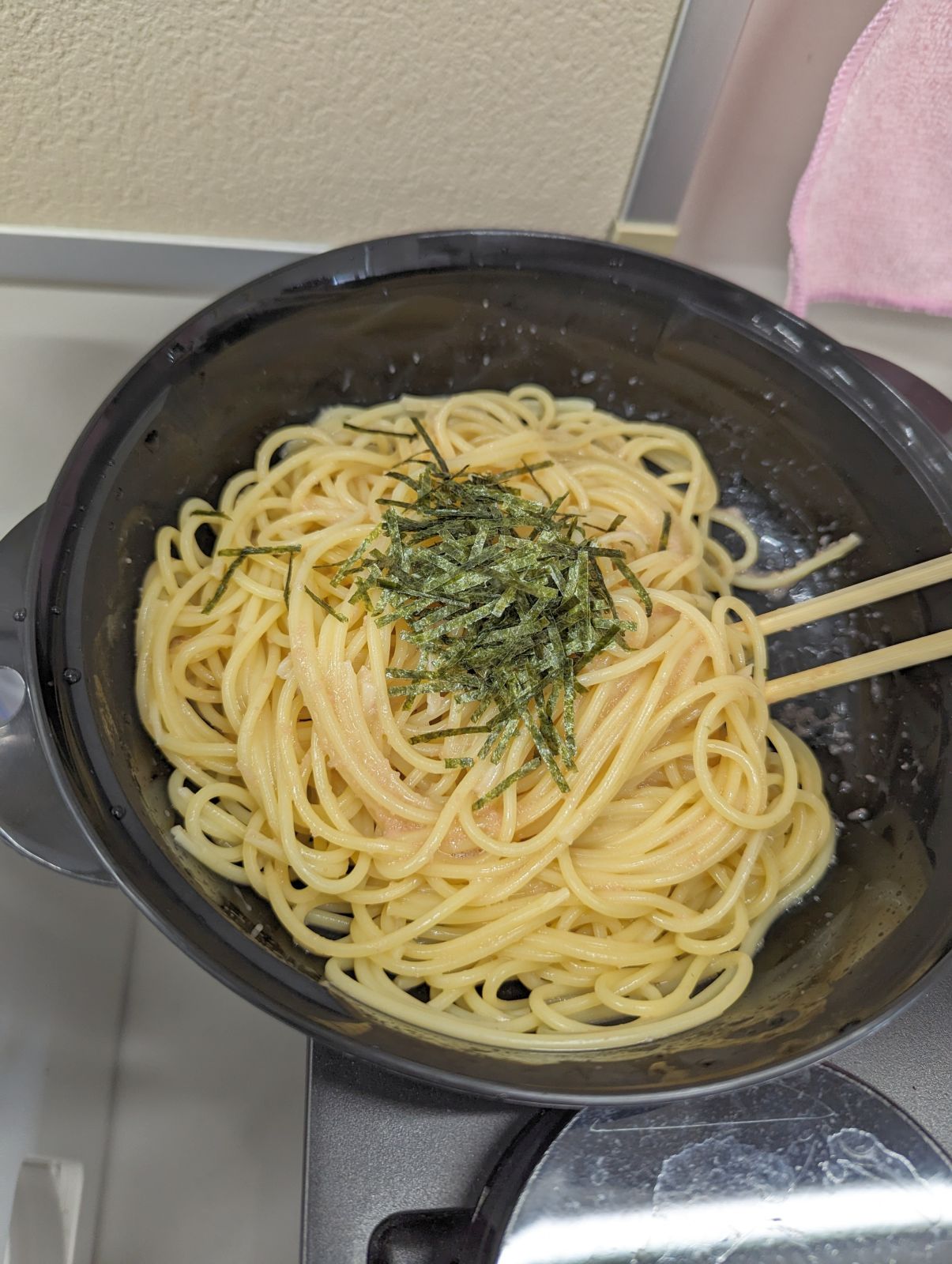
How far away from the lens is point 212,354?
1.59m

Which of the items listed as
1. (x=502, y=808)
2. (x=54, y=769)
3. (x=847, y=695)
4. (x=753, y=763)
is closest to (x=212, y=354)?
(x=54, y=769)

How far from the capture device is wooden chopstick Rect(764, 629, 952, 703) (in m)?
1.54

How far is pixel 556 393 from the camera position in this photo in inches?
78.3

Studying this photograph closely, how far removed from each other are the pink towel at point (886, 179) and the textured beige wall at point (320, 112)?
1.34ft

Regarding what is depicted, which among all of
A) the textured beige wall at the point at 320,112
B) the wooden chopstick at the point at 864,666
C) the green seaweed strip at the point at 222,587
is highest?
the textured beige wall at the point at 320,112

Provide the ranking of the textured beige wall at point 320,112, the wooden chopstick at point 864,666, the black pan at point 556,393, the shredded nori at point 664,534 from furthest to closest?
the shredded nori at point 664,534 → the textured beige wall at point 320,112 → the wooden chopstick at point 864,666 → the black pan at point 556,393

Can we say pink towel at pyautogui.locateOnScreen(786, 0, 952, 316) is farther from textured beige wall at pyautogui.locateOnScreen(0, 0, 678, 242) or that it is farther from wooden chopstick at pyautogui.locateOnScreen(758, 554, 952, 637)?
wooden chopstick at pyautogui.locateOnScreen(758, 554, 952, 637)

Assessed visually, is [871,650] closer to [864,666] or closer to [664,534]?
[864,666]

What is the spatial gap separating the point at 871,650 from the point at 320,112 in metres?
1.64

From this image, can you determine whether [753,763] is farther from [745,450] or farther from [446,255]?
[446,255]

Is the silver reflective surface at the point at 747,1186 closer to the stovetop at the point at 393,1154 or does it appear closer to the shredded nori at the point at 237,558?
the stovetop at the point at 393,1154

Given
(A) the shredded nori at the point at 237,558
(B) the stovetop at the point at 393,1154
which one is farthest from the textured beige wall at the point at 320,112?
(B) the stovetop at the point at 393,1154

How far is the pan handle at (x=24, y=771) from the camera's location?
1.31 meters

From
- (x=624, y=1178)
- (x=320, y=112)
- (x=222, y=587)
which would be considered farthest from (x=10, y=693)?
(x=320, y=112)
